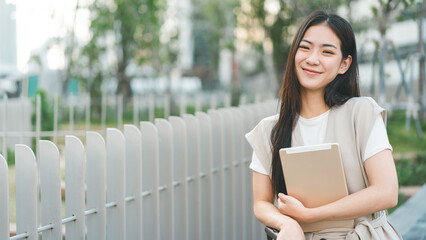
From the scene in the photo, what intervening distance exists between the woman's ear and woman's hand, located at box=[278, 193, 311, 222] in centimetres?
A: 55

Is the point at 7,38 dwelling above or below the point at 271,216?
above

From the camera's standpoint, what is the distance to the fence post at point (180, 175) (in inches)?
122

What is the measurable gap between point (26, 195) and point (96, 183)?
1.26 feet

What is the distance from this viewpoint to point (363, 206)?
199 centimetres

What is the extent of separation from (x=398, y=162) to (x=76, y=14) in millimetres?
9339

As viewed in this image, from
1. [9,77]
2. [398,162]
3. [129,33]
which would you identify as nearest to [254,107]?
[398,162]

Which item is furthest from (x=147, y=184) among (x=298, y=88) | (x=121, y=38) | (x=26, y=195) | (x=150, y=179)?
(x=121, y=38)

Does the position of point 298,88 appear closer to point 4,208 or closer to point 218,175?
point 4,208

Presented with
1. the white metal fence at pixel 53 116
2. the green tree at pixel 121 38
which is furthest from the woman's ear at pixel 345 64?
the green tree at pixel 121 38

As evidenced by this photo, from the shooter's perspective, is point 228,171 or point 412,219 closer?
point 228,171

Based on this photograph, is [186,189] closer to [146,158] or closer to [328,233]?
[146,158]

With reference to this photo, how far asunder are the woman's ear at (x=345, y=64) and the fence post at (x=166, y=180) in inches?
43.3

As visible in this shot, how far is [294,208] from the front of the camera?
2.02m

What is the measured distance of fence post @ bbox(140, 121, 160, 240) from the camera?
2.85 m
